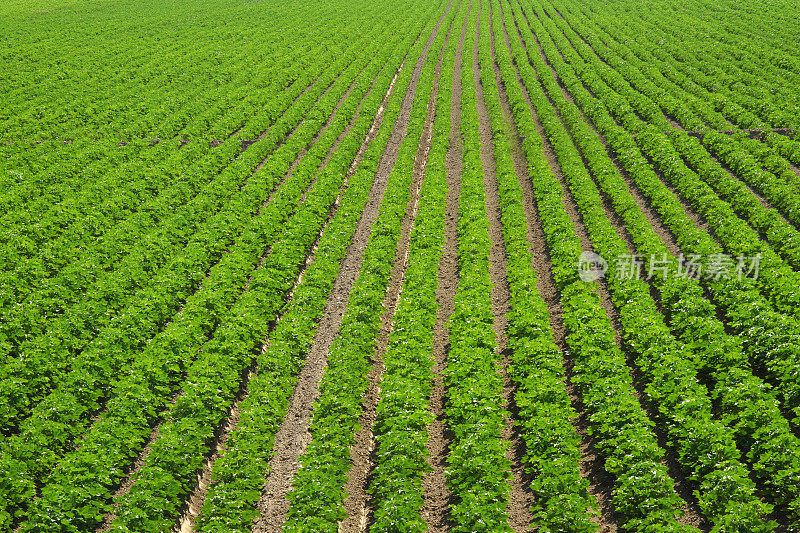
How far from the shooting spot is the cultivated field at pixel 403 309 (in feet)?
33.3

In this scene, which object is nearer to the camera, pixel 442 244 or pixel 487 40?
pixel 442 244

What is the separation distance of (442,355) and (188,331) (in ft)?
26.2

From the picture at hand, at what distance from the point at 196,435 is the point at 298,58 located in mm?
42660

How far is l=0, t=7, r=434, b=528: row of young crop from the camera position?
Result: 37.0 ft

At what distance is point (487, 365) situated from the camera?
12930 mm

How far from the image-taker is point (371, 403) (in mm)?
13242

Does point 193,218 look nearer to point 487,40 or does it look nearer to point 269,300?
point 269,300

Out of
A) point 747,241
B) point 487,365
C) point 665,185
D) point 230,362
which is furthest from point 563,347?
point 665,185

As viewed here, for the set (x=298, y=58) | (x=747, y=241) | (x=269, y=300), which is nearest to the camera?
(x=269, y=300)

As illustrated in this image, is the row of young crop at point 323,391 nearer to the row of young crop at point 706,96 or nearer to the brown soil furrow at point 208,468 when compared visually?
the brown soil furrow at point 208,468

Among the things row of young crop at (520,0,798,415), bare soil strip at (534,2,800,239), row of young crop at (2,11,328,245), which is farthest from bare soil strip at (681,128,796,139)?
row of young crop at (2,11,328,245)

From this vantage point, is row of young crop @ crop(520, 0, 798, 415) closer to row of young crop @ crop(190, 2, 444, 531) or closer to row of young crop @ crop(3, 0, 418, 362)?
row of young crop @ crop(190, 2, 444, 531)

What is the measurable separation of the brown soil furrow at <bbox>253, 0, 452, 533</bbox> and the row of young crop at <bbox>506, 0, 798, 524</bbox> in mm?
10346

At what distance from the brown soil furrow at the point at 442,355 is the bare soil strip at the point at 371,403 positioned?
4.79 feet
